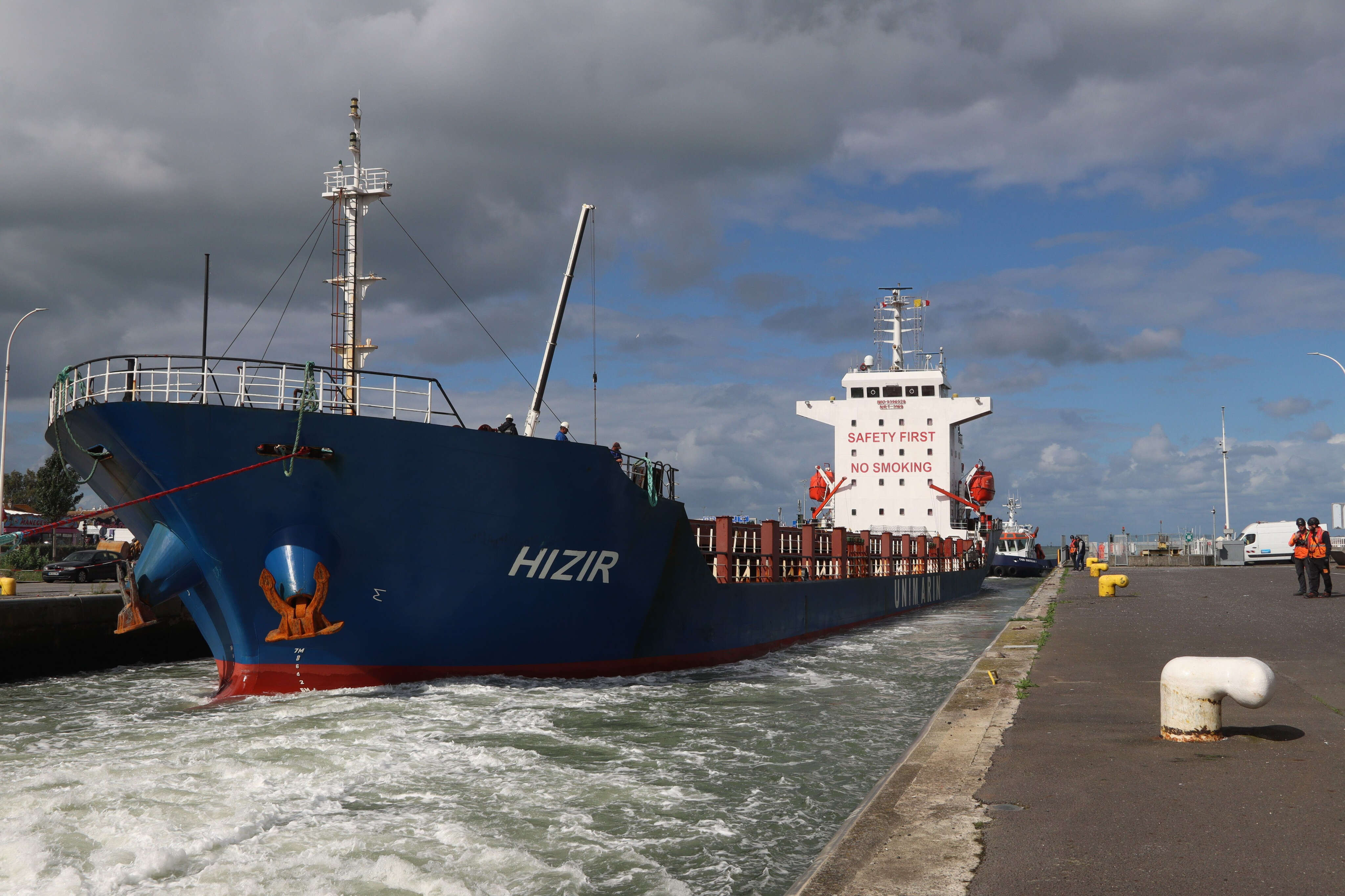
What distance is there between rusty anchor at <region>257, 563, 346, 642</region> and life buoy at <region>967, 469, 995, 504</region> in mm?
28482

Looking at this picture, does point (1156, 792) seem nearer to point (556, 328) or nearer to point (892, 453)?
point (556, 328)

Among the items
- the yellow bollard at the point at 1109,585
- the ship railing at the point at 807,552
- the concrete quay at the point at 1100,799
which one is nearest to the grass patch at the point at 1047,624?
the yellow bollard at the point at 1109,585

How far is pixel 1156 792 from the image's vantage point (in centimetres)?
514

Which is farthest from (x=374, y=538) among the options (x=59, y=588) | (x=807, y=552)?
(x=59, y=588)

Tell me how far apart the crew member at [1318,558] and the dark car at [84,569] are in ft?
98.0

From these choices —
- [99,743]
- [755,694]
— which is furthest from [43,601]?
[755,694]

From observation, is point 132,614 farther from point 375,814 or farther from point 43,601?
point 375,814

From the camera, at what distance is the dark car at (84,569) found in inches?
1071

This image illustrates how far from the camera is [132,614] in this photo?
36.2 ft

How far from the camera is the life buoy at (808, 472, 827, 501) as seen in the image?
31844 mm

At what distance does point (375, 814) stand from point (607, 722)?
330cm

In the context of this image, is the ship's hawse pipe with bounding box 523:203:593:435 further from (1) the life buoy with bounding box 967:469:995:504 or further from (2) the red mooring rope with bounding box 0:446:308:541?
(1) the life buoy with bounding box 967:469:995:504

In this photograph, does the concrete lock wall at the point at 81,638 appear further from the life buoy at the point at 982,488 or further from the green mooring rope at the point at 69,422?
the life buoy at the point at 982,488

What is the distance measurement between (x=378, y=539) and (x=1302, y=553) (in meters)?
20.3
